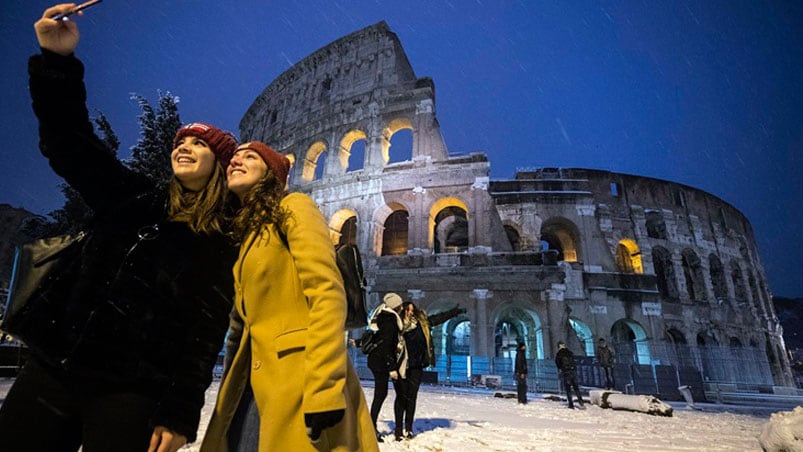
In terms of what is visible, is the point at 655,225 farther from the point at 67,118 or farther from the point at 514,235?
the point at 67,118

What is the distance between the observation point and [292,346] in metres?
1.30

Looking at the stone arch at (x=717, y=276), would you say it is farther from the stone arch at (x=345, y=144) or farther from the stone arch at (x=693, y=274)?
the stone arch at (x=345, y=144)

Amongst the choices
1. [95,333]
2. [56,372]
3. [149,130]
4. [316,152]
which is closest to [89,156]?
[95,333]

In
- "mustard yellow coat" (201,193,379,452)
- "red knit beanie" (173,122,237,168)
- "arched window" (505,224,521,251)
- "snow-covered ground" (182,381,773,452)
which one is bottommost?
"snow-covered ground" (182,381,773,452)

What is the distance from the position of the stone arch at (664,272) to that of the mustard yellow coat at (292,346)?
84.5 ft

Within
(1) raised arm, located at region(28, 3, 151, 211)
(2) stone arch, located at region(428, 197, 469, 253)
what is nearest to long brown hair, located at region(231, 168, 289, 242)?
(1) raised arm, located at region(28, 3, 151, 211)

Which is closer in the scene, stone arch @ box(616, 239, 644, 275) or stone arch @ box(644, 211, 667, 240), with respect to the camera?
stone arch @ box(616, 239, 644, 275)

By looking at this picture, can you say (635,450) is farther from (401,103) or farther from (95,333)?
(401,103)

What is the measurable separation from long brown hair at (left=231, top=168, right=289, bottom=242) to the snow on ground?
3160mm

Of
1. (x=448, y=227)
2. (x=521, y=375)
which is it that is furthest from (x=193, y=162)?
(x=448, y=227)

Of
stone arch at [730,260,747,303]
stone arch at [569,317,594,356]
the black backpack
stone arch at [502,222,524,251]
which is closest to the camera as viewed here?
the black backpack

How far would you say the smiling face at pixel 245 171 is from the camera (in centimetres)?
162

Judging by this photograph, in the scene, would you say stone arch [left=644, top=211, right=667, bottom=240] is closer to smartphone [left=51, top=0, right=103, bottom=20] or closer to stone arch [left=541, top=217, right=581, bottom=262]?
stone arch [left=541, top=217, right=581, bottom=262]

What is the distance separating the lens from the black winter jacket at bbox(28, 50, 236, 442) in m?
1.25
